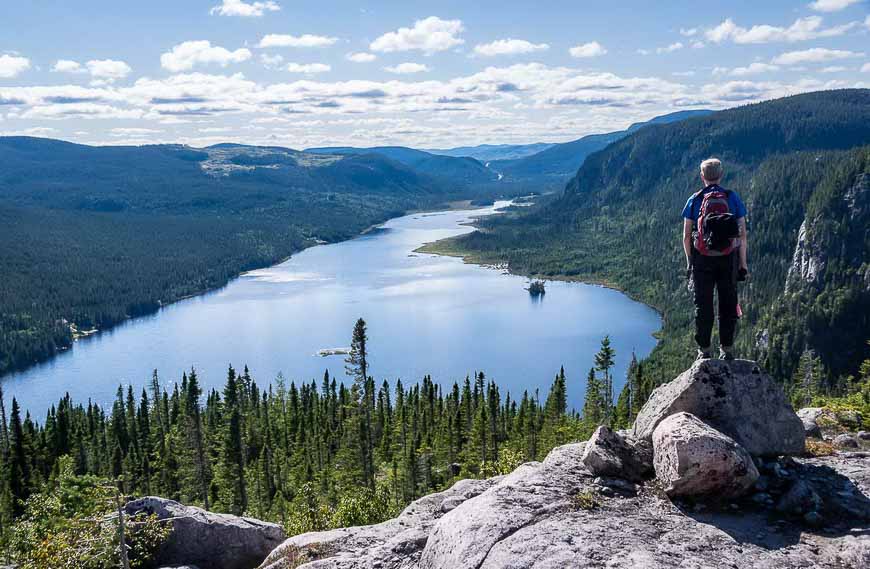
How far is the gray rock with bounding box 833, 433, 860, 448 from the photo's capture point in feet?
63.4

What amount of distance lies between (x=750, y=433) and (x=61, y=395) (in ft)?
571

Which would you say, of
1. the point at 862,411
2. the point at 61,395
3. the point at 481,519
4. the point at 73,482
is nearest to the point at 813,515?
the point at 481,519

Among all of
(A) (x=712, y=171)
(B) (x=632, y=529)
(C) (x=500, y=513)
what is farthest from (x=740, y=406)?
(C) (x=500, y=513)

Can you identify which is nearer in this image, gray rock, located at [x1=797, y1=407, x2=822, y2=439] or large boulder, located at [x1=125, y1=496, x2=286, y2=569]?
gray rock, located at [x1=797, y1=407, x2=822, y2=439]

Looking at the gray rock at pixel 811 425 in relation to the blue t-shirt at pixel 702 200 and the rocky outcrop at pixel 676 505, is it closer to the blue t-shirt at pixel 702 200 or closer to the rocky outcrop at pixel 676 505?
the rocky outcrop at pixel 676 505

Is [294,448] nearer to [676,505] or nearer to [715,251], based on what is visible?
[715,251]

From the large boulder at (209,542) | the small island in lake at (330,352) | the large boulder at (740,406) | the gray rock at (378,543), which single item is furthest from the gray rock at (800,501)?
the small island in lake at (330,352)

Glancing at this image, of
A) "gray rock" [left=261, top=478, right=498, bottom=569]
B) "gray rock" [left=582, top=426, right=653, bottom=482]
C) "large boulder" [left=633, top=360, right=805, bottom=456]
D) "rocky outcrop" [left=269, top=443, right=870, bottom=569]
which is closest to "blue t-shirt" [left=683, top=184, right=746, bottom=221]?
"large boulder" [left=633, top=360, right=805, bottom=456]

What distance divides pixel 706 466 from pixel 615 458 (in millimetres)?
2207

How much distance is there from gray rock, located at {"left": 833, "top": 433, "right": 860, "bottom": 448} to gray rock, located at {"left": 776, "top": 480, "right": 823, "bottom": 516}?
6.35m

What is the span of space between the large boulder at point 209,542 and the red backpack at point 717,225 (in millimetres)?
18253

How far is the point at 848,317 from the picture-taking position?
192 m

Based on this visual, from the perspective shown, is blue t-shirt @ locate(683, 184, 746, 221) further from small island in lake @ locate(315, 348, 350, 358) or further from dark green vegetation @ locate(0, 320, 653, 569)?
small island in lake @ locate(315, 348, 350, 358)

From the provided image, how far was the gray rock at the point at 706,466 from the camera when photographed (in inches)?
531
